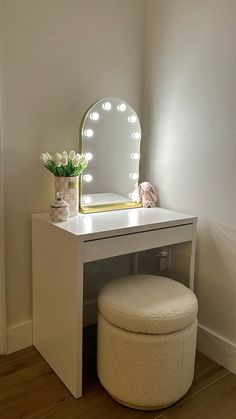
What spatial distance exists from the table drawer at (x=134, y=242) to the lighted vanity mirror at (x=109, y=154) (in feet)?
1.20

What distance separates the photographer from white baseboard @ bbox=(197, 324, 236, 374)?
165 cm

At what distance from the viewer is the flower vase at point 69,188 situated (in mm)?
1611

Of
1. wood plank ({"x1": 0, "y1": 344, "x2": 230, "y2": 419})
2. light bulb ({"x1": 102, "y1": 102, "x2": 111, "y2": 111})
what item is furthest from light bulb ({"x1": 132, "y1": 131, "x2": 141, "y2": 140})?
wood plank ({"x1": 0, "y1": 344, "x2": 230, "y2": 419})

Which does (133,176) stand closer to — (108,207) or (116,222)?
(108,207)

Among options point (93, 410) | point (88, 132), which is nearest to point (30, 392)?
point (93, 410)

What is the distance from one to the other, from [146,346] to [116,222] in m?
0.54

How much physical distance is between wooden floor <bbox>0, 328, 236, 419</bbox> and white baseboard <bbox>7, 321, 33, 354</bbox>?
0.06 metres

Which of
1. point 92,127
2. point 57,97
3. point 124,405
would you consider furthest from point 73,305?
point 57,97

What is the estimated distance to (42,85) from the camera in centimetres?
165

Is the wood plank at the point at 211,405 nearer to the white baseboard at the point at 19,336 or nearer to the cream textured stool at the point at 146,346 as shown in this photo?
the cream textured stool at the point at 146,346

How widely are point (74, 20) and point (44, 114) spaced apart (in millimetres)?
503

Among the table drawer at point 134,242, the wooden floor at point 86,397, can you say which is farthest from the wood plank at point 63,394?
the table drawer at point 134,242

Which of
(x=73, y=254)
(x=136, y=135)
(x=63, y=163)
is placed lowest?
(x=73, y=254)

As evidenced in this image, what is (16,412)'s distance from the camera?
136cm
